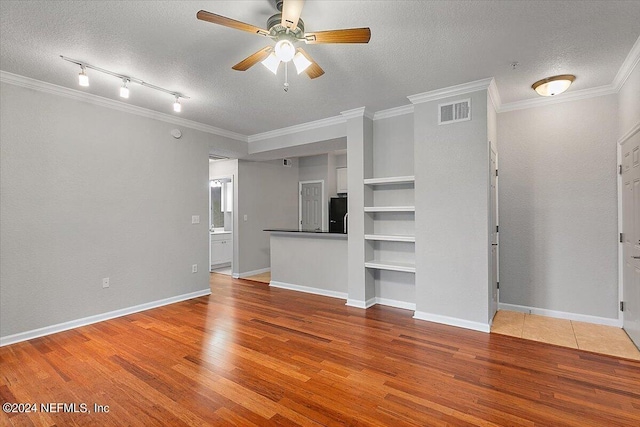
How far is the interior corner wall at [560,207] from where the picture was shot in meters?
3.56

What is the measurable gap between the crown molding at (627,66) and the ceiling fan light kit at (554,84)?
0.38 meters

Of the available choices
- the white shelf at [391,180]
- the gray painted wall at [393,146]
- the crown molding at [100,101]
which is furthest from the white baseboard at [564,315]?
the crown molding at [100,101]

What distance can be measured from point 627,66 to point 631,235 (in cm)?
160

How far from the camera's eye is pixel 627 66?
2.95m

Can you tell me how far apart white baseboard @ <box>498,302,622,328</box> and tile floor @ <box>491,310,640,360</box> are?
0.06 metres

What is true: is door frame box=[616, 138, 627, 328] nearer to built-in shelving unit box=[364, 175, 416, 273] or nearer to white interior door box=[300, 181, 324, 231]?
built-in shelving unit box=[364, 175, 416, 273]

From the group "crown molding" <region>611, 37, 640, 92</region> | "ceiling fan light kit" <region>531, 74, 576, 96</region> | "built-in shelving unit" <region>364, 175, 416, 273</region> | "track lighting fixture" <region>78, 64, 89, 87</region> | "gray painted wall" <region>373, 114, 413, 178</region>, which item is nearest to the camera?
"crown molding" <region>611, 37, 640, 92</region>

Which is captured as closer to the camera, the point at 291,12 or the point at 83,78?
the point at 291,12

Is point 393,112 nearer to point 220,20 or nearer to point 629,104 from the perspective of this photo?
point 629,104

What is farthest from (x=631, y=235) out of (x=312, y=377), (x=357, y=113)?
(x=312, y=377)

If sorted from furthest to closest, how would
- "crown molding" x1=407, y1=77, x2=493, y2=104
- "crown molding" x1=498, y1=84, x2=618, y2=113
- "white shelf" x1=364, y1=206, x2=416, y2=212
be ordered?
"white shelf" x1=364, y1=206, x2=416, y2=212 < "crown molding" x1=498, y1=84, x2=618, y2=113 < "crown molding" x1=407, y1=77, x2=493, y2=104

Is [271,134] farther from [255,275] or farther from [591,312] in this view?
[591,312]

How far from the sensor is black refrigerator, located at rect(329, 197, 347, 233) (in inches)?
288

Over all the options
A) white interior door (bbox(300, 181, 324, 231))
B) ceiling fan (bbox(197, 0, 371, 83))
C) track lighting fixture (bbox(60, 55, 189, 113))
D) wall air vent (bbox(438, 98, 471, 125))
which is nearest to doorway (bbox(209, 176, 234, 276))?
white interior door (bbox(300, 181, 324, 231))
